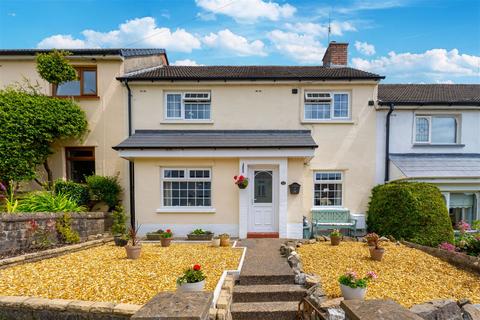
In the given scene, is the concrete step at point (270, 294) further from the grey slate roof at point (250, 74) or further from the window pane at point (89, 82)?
the window pane at point (89, 82)

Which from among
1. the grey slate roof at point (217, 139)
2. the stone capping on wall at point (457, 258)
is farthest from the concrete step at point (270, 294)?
the grey slate roof at point (217, 139)

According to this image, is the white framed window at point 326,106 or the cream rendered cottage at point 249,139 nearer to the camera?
the cream rendered cottage at point 249,139

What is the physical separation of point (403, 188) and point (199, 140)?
26.9ft

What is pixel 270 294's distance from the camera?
5.88 meters

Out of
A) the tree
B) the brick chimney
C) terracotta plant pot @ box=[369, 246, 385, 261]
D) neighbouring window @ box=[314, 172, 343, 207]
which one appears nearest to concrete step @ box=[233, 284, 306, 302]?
terracotta plant pot @ box=[369, 246, 385, 261]

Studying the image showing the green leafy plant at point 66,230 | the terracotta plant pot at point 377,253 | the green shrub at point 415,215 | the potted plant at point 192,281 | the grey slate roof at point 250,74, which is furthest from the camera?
the grey slate roof at point 250,74

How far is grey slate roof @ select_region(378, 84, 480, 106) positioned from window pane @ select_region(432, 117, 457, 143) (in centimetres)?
89

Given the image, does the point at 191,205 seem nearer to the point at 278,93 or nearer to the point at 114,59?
the point at 278,93

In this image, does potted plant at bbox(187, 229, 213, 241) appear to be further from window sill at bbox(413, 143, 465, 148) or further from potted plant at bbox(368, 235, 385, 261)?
window sill at bbox(413, 143, 465, 148)

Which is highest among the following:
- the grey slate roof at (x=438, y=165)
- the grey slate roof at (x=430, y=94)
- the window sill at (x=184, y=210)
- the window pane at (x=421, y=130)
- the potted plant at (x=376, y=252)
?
the grey slate roof at (x=430, y=94)

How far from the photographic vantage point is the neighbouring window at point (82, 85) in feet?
40.8

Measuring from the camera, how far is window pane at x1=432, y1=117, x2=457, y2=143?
41.7 feet

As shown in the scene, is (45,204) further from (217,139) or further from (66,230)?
(217,139)

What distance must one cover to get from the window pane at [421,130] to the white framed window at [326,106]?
347cm
